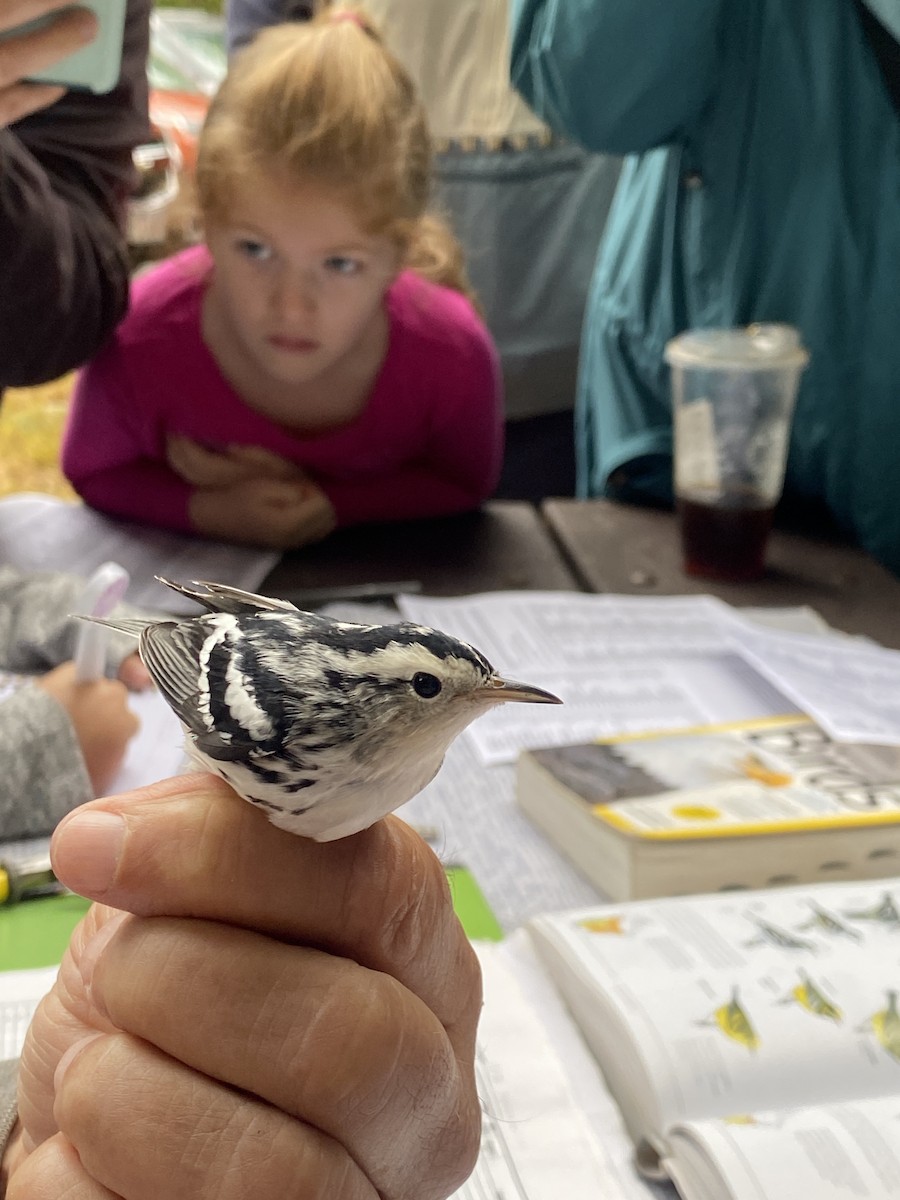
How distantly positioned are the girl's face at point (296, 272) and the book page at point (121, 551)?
0.85ft

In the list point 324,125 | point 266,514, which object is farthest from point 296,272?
point 266,514

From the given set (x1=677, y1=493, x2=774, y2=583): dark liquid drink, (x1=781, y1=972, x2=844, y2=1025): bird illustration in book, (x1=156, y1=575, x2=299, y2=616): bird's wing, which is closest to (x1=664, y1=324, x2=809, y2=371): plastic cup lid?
(x1=677, y1=493, x2=774, y2=583): dark liquid drink

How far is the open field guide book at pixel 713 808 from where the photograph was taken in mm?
658

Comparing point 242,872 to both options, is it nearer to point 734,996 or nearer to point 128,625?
point 128,625

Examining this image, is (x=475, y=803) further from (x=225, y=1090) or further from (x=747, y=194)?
(x=747, y=194)

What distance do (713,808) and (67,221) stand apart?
959mm

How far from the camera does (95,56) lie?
3.14 feet

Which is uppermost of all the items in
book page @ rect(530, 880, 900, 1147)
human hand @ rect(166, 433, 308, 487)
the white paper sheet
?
book page @ rect(530, 880, 900, 1147)

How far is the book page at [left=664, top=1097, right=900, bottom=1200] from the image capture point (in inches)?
16.7

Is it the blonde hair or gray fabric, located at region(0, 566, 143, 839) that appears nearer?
gray fabric, located at region(0, 566, 143, 839)

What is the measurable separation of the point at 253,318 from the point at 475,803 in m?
0.73

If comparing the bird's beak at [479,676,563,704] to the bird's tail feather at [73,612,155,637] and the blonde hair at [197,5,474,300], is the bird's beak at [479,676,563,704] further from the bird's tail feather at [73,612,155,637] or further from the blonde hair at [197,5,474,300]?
the blonde hair at [197,5,474,300]

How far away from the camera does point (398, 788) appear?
0.31 meters

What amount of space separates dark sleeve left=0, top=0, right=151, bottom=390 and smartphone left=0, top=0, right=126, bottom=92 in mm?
188
